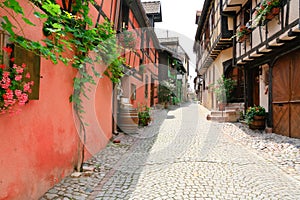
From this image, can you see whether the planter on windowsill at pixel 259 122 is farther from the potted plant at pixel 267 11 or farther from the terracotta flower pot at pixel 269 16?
the terracotta flower pot at pixel 269 16

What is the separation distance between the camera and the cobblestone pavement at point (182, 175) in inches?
113

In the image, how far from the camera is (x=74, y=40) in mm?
3045

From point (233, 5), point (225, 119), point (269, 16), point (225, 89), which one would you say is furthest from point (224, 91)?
point (269, 16)

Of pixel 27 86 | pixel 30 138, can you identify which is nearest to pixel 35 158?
pixel 30 138

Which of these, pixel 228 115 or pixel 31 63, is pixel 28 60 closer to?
pixel 31 63

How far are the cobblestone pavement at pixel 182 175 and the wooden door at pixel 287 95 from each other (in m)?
1.32

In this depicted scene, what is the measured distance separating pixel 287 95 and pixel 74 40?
233 inches

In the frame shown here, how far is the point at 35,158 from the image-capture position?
2619 mm

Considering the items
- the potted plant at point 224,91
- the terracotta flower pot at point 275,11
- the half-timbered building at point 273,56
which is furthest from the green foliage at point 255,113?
the potted plant at point 224,91

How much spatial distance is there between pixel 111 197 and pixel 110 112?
334 centimetres

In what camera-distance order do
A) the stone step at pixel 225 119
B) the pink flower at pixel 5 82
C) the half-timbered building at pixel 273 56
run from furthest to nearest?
the stone step at pixel 225 119 → the half-timbered building at pixel 273 56 → the pink flower at pixel 5 82

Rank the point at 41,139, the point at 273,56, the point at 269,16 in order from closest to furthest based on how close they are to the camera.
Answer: the point at 41,139
the point at 269,16
the point at 273,56

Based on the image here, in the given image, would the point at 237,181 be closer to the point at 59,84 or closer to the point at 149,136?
the point at 59,84

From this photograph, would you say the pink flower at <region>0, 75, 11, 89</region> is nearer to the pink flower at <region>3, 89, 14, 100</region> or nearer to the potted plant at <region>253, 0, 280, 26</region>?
the pink flower at <region>3, 89, 14, 100</region>
